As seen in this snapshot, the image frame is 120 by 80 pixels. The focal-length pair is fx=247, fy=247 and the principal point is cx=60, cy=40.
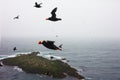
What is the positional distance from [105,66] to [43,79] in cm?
3049

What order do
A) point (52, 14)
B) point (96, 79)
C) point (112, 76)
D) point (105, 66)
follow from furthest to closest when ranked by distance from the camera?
point (105, 66)
point (112, 76)
point (96, 79)
point (52, 14)

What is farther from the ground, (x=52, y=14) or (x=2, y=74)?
→ (x=52, y=14)

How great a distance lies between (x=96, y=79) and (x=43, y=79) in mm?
12264

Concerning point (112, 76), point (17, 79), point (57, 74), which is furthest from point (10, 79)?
point (112, 76)

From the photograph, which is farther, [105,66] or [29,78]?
[105,66]

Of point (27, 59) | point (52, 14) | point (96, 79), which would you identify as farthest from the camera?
point (27, 59)

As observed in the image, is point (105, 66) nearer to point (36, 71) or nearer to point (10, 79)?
point (36, 71)

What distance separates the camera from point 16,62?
70.8 metres

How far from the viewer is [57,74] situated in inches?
2263

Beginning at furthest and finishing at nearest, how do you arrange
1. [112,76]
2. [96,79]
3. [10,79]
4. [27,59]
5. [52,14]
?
Answer: [27,59] < [112,76] < [96,79] < [10,79] < [52,14]

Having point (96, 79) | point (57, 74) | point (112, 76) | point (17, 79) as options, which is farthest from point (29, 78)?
point (112, 76)

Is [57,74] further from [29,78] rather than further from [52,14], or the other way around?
[52,14]

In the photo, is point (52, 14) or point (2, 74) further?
point (2, 74)

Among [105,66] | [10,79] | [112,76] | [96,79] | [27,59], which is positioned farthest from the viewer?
[105,66]
